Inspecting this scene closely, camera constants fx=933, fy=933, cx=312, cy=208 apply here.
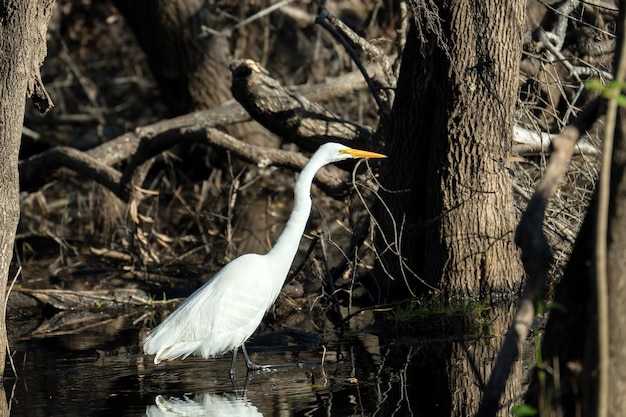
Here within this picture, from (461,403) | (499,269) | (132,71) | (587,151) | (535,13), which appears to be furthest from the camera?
(132,71)

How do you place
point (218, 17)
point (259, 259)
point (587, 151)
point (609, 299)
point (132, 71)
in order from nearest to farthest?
point (609, 299) → point (259, 259) → point (587, 151) → point (218, 17) → point (132, 71)

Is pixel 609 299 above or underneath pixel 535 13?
underneath

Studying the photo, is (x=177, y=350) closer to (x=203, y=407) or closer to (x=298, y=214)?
(x=203, y=407)

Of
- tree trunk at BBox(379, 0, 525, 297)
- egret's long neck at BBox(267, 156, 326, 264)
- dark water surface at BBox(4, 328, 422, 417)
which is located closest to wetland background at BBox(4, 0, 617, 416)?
dark water surface at BBox(4, 328, 422, 417)

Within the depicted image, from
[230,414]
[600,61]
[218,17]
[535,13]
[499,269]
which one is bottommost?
[230,414]

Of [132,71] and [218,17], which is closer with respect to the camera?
[218,17]

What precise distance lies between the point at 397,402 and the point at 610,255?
2.13 metres

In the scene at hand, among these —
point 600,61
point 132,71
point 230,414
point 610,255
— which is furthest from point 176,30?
point 610,255

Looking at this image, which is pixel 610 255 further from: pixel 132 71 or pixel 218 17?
pixel 132 71

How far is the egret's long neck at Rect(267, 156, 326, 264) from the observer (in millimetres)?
6051

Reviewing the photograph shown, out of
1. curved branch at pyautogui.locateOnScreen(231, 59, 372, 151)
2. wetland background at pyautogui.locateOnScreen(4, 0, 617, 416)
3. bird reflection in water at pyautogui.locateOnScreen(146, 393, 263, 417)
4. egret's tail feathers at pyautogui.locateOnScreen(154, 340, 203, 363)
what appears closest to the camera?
bird reflection in water at pyautogui.locateOnScreen(146, 393, 263, 417)

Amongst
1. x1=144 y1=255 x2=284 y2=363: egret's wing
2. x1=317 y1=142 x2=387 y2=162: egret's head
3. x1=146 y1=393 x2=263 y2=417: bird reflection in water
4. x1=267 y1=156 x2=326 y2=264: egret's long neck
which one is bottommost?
x1=146 y1=393 x2=263 y2=417: bird reflection in water

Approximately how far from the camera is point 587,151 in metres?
8.08

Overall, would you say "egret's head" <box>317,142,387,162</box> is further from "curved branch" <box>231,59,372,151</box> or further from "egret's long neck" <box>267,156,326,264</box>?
"curved branch" <box>231,59,372,151</box>
